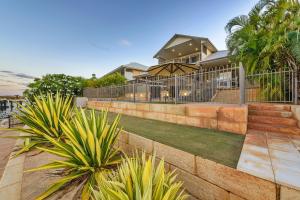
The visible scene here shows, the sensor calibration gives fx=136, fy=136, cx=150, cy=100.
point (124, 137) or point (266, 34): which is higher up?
point (266, 34)

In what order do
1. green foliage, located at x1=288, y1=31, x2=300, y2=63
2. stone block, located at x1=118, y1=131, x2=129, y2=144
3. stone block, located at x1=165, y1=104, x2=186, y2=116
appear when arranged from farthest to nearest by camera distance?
stone block, located at x1=165, y1=104, x2=186, y2=116 → green foliage, located at x1=288, y1=31, x2=300, y2=63 → stone block, located at x1=118, y1=131, x2=129, y2=144

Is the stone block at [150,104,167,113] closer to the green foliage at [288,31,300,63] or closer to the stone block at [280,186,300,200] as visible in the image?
the stone block at [280,186,300,200]

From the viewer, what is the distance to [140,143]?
10.1 feet

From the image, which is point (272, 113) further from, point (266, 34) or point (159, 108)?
point (159, 108)

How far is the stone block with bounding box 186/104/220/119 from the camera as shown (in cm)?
372

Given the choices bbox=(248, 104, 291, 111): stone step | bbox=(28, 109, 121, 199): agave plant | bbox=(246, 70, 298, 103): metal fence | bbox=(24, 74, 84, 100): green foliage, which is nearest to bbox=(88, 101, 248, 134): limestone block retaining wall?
bbox=(248, 104, 291, 111): stone step

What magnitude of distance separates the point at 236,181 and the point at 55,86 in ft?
47.8

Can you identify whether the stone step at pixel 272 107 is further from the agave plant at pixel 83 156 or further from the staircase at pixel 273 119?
the agave plant at pixel 83 156

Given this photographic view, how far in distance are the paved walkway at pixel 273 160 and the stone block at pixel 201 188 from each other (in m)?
0.41

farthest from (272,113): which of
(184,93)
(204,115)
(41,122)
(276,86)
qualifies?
(41,122)

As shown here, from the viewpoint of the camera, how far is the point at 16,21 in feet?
41.2

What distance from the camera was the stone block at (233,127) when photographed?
3.22 metres

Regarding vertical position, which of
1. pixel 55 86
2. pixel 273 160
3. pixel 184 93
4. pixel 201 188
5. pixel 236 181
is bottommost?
pixel 201 188

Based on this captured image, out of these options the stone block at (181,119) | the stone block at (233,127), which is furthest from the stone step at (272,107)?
the stone block at (181,119)
